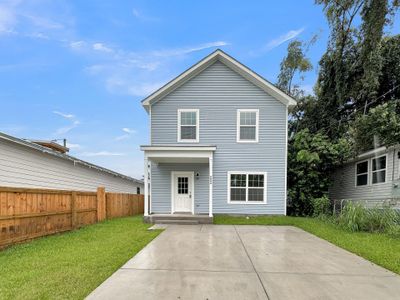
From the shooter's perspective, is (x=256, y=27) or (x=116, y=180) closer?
(x=256, y=27)

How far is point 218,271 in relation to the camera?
498 cm

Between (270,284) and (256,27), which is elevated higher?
(256,27)

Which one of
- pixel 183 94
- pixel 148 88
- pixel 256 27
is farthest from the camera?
pixel 148 88

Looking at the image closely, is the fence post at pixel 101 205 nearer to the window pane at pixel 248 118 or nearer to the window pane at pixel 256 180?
the window pane at pixel 256 180

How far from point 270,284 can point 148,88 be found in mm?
16952

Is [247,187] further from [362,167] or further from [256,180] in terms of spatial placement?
[362,167]

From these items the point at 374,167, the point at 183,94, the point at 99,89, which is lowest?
the point at 374,167

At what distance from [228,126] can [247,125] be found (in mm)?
944

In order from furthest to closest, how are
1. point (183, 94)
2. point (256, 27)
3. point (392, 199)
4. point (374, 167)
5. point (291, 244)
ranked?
point (256, 27)
point (183, 94)
point (374, 167)
point (392, 199)
point (291, 244)

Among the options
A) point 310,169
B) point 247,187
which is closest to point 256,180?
point 247,187

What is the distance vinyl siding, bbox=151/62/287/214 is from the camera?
1334 centimetres

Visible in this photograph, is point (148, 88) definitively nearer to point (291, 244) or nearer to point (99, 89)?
point (99, 89)

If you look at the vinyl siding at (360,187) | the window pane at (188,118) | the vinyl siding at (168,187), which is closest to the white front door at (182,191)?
the vinyl siding at (168,187)

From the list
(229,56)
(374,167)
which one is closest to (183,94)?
(229,56)
